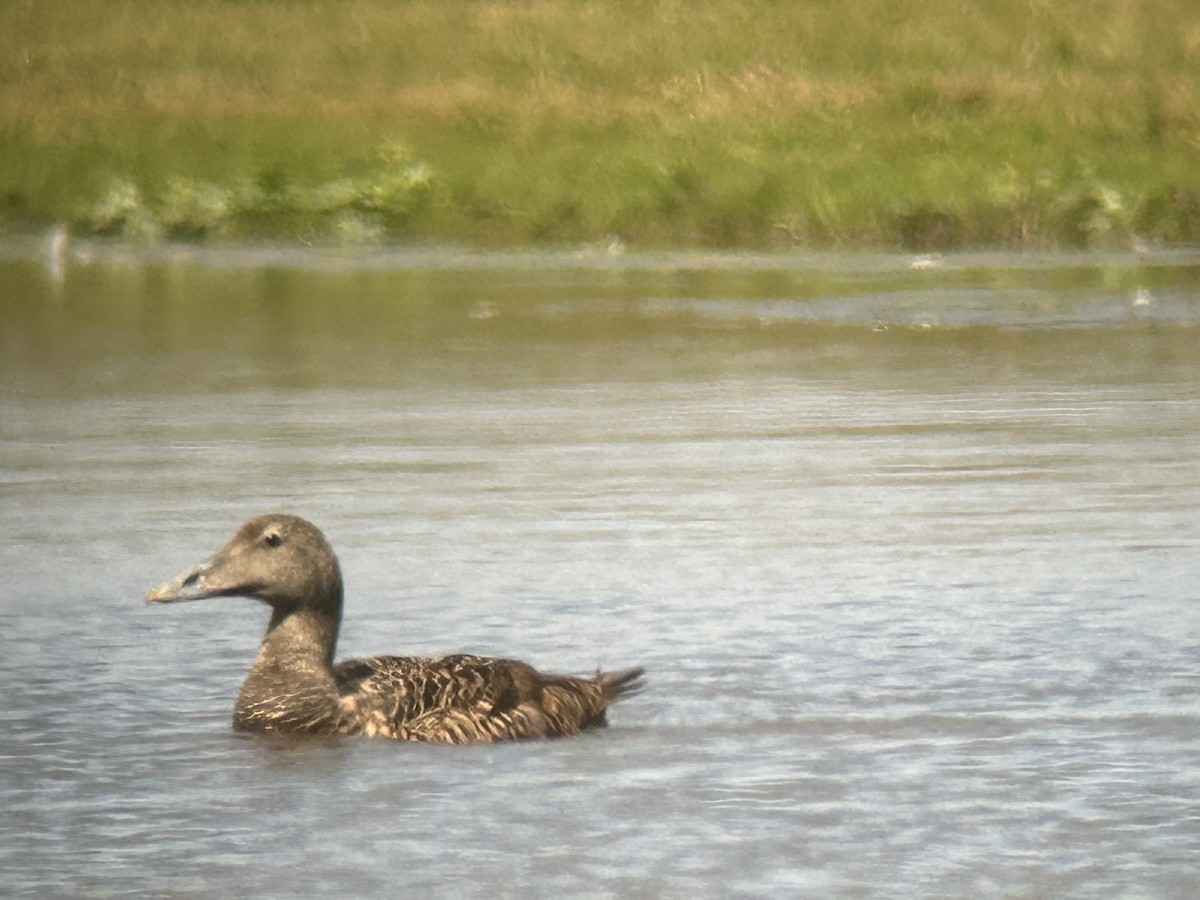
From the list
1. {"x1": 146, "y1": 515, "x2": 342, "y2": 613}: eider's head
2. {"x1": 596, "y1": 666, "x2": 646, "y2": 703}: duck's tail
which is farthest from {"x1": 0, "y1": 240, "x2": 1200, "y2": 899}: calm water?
{"x1": 146, "y1": 515, "x2": 342, "y2": 613}: eider's head

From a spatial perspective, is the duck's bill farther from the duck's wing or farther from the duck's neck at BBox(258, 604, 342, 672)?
the duck's wing

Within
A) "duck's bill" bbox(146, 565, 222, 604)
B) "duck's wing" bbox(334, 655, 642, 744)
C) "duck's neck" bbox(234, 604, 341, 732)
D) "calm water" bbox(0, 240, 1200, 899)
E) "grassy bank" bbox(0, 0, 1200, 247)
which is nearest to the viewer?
"calm water" bbox(0, 240, 1200, 899)

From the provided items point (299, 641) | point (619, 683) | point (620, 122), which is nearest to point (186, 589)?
point (299, 641)

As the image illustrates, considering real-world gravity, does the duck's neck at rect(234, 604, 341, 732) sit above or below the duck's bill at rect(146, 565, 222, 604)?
below

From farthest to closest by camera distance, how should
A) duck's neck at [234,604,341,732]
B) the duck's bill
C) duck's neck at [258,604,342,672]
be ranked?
the duck's bill → duck's neck at [258,604,342,672] → duck's neck at [234,604,341,732]

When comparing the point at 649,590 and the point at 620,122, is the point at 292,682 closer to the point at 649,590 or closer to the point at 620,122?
the point at 649,590

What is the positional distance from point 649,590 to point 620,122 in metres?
18.0

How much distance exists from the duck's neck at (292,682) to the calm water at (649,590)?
0.42 feet

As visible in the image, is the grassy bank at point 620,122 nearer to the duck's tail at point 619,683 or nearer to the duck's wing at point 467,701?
the duck's tail at point 619,683

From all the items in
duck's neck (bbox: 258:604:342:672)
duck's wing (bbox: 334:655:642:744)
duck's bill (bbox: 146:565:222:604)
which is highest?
duck's bill (bbox: 146:565:222:604)

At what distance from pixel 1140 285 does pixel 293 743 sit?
46.1 ft

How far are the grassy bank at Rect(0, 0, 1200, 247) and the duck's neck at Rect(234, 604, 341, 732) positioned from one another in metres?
16.7

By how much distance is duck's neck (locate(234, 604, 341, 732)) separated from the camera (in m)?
8.05

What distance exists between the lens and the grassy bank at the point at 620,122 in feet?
82.1
